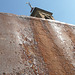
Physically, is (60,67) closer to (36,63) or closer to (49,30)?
(36,63)

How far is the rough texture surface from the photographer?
1052mm

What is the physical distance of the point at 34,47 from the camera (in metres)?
1.28

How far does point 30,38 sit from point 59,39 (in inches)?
19.0

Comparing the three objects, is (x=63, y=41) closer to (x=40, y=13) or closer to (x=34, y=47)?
(x=34, y=47)

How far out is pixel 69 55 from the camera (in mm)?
1365

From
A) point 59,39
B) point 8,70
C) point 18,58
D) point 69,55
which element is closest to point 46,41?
point 59,39

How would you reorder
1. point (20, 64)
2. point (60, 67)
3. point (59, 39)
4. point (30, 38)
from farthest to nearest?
1. point (59, 39)
2. point (30, 38)
3. point (60, 67)
4. point (20, 64)

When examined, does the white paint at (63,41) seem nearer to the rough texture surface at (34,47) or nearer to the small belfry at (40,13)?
the rough texture surface at (34,47)

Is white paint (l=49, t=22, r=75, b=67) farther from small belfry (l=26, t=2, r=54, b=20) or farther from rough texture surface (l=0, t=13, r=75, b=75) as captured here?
small belfry (l=26, t=2, r=54, b=20)

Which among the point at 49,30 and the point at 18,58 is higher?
the point at 49,30

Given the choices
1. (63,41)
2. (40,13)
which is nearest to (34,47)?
(63,41)

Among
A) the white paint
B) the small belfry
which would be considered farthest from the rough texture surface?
the small belfry

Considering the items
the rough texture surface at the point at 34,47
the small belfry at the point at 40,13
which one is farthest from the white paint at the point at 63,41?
the small belfry at the point at 40,13

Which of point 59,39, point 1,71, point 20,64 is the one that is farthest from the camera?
point 59,39
